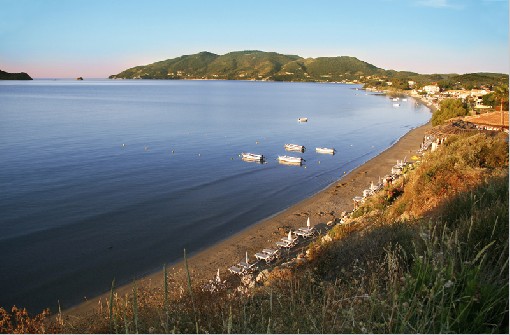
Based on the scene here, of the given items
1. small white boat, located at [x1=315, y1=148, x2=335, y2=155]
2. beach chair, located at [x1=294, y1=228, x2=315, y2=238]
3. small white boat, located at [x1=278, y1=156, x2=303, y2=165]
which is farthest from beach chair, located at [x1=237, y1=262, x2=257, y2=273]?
small white boat, located at [x1=315, y1=148, x2=335, y2=155]

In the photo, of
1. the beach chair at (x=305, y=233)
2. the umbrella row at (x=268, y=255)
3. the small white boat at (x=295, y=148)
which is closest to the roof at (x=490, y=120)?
the small white boat at (x=295, y=148)

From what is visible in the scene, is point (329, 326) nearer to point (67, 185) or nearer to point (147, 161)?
point (67, 185)

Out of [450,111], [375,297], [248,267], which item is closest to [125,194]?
[248,267]

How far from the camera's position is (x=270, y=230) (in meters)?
20.3

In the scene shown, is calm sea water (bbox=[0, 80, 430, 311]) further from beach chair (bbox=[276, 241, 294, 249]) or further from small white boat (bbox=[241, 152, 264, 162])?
beach chair (bbox=[276, 241, 294, 249])

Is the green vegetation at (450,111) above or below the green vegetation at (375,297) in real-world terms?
above

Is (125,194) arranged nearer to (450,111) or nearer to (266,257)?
(266,257)

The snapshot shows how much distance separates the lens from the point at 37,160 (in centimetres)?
3534

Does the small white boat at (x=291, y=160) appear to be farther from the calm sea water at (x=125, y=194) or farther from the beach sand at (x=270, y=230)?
the beach sand at (x=270, y=230)

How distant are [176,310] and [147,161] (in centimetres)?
3457

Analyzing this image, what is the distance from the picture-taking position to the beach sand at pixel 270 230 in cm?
1503

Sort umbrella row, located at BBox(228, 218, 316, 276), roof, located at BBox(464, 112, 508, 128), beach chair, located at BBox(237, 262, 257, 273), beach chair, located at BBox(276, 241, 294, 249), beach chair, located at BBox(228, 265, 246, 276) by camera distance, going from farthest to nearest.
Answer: roof, located at BBox(464, 112, 508, 128), beach chair, located at BBox(276, 241, 294, 249), umbrella row, located at BBox(228, 218, 316, 276), beach chair, located at BBox(237, 262, 257, 273), beach chair, located at BBox(228, 265, 246, 276)

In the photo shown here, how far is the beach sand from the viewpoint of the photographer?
15.0 meters

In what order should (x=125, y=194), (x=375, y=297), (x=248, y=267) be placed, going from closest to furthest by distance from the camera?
(x=375, y=297)
(x=248, y=267)
(x=125, y=194)
